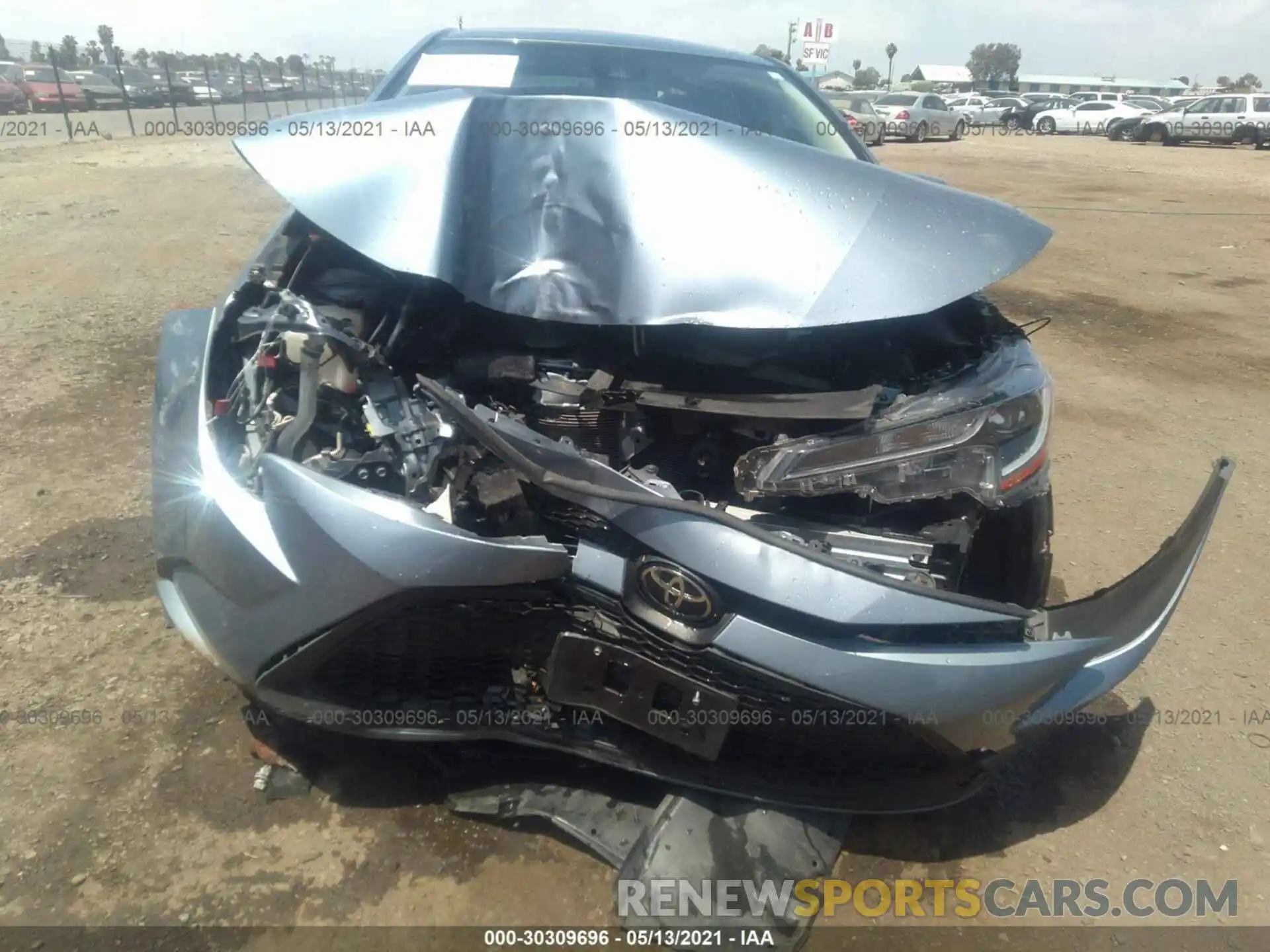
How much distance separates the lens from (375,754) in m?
2.41

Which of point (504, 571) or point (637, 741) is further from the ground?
point (504, 571)

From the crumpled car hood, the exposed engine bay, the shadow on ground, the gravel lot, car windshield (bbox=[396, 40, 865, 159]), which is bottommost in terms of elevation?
the gravel lot

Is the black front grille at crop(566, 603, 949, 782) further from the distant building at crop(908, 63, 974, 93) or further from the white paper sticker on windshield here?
the distant building at crop(908, 63, 974, 93)

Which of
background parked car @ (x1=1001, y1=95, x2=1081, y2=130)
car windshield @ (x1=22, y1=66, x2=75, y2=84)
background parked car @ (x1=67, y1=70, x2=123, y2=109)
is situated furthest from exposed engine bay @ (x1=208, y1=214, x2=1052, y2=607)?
background parked car @ (x1=1001, y1=95, x2=1081, y2=130)

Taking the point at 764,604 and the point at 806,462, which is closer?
the point at 764,604

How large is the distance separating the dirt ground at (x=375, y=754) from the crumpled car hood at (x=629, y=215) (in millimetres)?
1328

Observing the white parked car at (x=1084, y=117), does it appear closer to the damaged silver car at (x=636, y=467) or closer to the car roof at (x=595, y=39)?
the car roof at (x=595, y=39)

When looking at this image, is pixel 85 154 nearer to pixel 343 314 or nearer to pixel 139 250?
pixel 139 250

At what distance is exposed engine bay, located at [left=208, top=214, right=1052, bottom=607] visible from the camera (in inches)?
78.5

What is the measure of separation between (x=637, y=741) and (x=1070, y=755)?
4.47 feet

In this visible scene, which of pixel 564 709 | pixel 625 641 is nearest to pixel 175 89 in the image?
pixel 564 709

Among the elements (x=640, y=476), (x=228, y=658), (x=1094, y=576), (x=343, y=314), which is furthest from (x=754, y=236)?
(x=1094, y=576)

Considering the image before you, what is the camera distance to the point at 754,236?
2.11 m

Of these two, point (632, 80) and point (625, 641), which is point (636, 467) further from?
point (632, 80)
